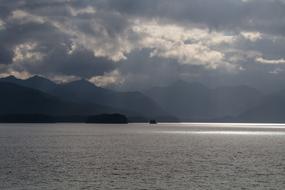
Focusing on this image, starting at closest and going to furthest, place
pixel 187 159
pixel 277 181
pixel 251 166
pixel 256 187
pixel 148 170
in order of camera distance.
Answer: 1. pixel 256 187
2. pixel 277 181
3. pixel 148 170
4. pixel 251 166
5. pixel 187 159

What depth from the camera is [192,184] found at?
91812mm

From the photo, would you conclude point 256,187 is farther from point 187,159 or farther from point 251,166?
point 187,159

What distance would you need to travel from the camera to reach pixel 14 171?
107562 millimetres

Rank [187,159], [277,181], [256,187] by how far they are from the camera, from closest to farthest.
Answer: [256,187] < [277,181] < [187,159]

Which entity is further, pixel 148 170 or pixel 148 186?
pixel 148 170

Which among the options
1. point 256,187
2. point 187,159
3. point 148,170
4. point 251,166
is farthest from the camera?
point 187,159

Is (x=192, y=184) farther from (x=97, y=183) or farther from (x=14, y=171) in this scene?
(x=14, y=171)

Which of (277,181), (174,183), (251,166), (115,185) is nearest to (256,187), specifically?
(277,181)

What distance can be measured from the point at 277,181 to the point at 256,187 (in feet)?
30.2

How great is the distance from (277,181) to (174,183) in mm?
20966

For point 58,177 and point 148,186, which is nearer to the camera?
point 148,186

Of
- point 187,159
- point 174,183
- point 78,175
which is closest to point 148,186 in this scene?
point 174,183

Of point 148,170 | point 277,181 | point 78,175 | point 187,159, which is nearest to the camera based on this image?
point 277,181

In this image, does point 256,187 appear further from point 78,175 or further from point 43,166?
point 43,166
